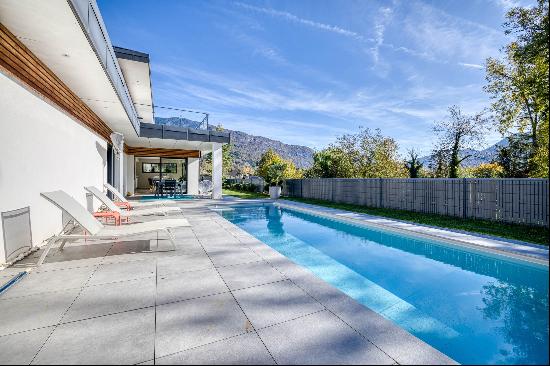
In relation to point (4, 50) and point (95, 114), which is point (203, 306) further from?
point (95, 114)

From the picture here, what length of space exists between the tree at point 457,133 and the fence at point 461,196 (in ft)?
23.5

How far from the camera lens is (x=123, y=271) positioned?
3.94 metres

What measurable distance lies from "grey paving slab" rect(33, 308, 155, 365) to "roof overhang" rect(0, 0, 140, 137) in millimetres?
3571

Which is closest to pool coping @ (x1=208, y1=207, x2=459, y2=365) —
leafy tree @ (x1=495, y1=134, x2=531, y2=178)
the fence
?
the fence

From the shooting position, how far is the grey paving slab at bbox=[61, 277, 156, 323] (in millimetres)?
2725

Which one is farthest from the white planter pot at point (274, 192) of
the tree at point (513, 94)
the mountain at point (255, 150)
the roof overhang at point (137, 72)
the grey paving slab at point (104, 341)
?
the mountain at point (255, 150)

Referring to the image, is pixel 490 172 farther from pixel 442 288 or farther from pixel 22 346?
pixel 22 346

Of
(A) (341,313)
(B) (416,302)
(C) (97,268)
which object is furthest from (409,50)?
(C) (97,268)

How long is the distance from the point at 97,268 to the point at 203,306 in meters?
2.25

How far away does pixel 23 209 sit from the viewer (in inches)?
174

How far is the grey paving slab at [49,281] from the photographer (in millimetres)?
3203

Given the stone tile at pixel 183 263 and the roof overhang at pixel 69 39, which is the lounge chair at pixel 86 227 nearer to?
the stone tile at pixel 183 263

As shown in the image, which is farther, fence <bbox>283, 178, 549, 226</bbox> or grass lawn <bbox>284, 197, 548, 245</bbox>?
fence <bbox>283, 178, 549, 226</bbox>

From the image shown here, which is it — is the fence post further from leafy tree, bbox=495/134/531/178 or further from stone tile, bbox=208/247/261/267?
stone tile, bbox=208/247/261/267
